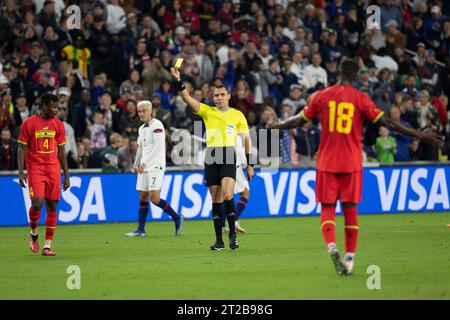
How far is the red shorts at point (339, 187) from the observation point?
39.1 feet

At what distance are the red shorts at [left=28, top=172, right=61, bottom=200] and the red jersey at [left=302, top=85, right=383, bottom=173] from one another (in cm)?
475

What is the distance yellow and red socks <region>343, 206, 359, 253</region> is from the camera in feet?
39.2

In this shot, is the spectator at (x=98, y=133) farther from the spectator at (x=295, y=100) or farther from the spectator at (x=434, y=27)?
the spectator at (x=434, y=27)

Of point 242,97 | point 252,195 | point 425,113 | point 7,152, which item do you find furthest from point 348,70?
point 425,113

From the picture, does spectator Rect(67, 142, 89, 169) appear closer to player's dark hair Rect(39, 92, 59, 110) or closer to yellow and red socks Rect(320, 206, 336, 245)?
player's dark hair Rect(39, 92, 59, 110)

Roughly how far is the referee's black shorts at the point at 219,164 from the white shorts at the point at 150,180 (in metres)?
3.72

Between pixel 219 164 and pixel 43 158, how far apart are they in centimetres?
265

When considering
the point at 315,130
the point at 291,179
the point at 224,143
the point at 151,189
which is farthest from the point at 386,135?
the point at 224,143

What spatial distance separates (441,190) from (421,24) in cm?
854

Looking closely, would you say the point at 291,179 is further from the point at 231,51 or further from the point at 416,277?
the point at 416,277

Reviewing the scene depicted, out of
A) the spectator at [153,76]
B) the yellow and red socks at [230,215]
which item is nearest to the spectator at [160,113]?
the spectator at [153,76]

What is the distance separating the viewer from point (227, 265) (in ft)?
43.4

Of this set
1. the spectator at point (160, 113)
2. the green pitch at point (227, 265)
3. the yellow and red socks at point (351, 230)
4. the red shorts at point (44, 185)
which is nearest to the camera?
the green pitch at point (227, 265)

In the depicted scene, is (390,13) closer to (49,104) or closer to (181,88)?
(181,88)
